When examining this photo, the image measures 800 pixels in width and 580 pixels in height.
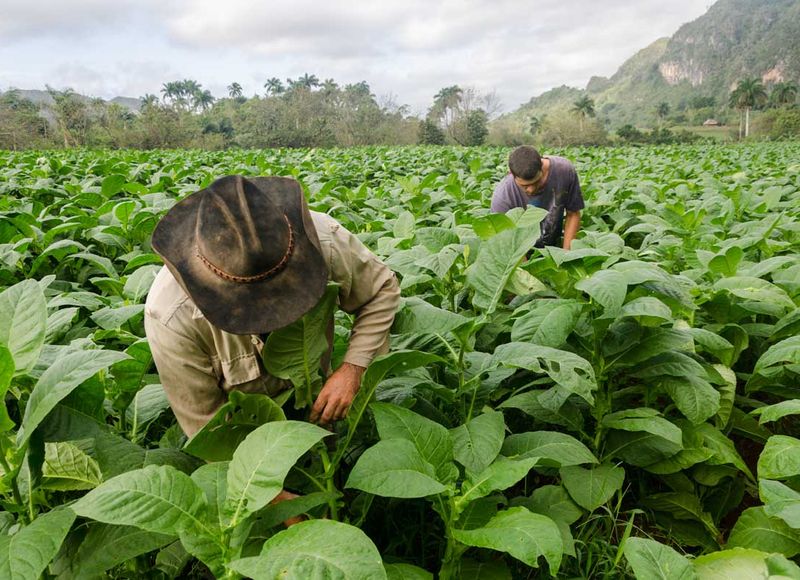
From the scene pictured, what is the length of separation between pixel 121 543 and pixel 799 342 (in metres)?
2.25

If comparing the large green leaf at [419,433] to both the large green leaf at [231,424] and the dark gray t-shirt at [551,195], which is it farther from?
the dark gray t-shirt at [551,195]

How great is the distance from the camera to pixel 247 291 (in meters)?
1.45

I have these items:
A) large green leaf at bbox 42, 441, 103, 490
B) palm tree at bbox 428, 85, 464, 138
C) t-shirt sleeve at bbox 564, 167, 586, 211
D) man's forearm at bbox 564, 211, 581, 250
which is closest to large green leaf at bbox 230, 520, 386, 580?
large green leaf at bbox 42, 441, 103, 490

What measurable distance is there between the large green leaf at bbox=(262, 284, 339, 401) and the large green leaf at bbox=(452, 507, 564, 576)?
62 centimetres

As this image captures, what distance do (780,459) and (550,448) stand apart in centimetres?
69

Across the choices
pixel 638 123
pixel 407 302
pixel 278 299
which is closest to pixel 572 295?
pixel 407 302

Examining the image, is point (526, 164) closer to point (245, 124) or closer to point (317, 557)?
point (317, 557)

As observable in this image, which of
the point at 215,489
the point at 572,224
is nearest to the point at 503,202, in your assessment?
the point at 572,224

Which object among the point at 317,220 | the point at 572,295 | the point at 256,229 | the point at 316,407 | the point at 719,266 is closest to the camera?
the point at 256,229

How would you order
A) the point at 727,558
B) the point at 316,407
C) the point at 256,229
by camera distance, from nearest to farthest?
1. the point at 256,229
2. the point at 727,558
3. the point at 316,407

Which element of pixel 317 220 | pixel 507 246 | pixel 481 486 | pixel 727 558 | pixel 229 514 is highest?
pixel 317 220

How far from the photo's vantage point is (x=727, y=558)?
1.53 meters

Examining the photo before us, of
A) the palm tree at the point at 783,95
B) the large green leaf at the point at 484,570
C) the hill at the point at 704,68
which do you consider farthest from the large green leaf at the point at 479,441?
the hill at the point at 704,68

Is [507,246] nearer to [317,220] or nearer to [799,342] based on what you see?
[317,220]
